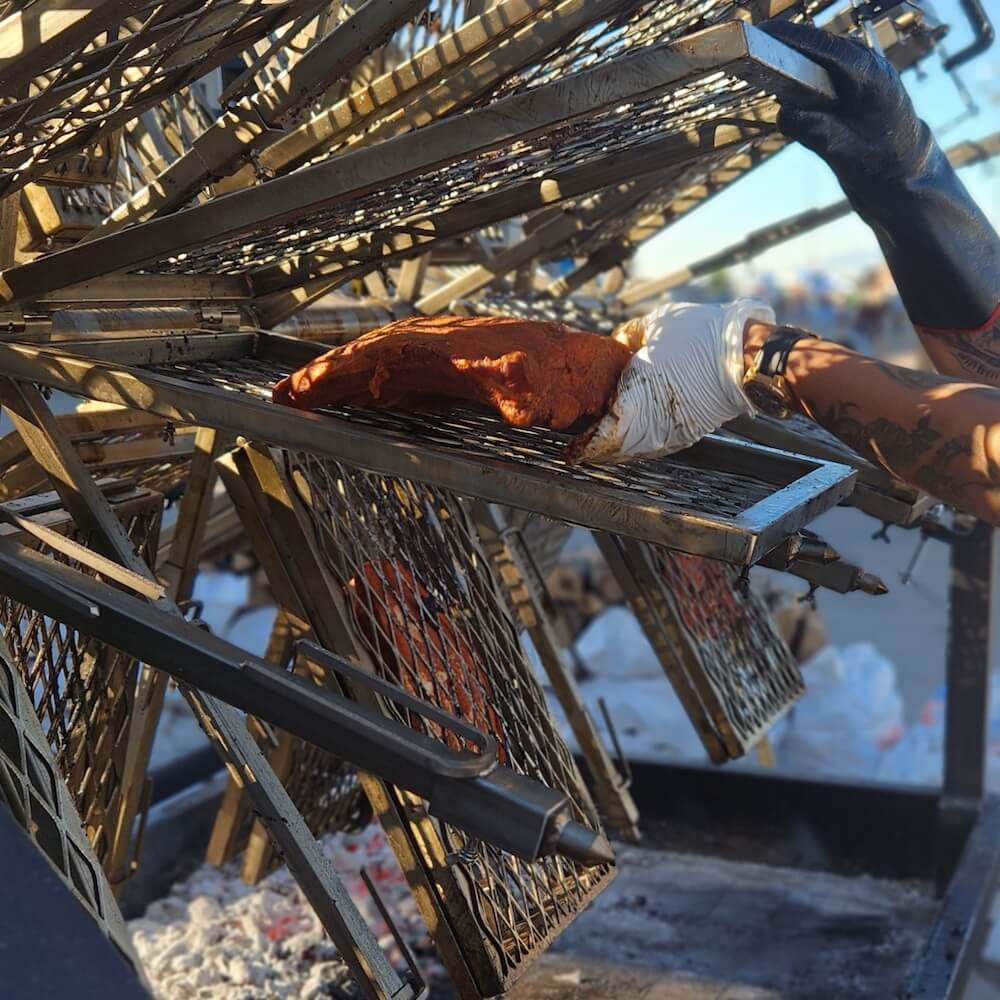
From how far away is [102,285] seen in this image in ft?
7.75

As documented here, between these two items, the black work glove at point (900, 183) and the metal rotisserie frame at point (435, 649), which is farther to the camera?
the metal rotisserie frame at point (435, 649)

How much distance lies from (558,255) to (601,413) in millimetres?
2464

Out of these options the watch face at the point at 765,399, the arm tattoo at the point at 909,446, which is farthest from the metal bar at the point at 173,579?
the arm tattoo at the point at 909,446

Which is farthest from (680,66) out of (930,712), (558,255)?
(930,712)

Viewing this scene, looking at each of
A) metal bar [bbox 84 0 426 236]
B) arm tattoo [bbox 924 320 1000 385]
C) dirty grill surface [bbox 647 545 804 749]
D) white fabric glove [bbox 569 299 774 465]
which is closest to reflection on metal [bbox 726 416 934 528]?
arm tattoo [bbox 924 320 1000 385]

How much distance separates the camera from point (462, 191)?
2.36m

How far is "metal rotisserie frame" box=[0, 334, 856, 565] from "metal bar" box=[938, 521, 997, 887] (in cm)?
265

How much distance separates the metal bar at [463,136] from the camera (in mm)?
1442

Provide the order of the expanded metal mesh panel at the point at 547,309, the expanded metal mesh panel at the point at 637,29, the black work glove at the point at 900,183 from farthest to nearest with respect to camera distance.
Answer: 1. the expanded metal mesh panel at the point at 547,309
2. the expanded metal mesh panel at the point at 637,29
3. the black work glove at the point at 900,183

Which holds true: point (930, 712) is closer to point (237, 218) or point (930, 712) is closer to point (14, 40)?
point (237, 218)

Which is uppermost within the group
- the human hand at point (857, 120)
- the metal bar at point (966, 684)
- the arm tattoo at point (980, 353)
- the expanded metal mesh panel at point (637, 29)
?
the expanded metal mesh panel at point (637, 29)

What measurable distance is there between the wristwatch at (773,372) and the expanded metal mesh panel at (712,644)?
50.2 inches

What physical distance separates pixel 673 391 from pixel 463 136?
581 millimetres

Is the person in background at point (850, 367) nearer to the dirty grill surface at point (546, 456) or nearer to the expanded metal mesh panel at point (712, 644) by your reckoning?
the dirty grill surface at point (546, 456)
